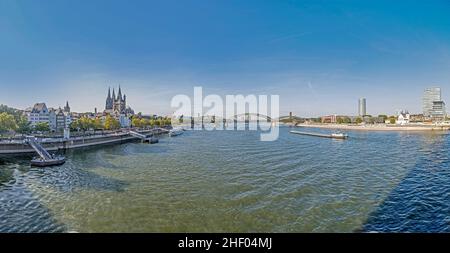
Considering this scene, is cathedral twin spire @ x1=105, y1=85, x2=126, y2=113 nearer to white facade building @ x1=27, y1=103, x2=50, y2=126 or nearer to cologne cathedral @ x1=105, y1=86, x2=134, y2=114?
cologne cathedral @ x1=105, y1=86, x2=134, y2=114

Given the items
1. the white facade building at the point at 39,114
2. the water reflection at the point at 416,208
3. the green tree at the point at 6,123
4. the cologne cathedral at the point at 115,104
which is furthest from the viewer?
the cologne cathedral at the point at 115,104

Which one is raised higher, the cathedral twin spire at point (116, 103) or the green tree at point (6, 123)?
the cathedral twin spire at point (116, 103)

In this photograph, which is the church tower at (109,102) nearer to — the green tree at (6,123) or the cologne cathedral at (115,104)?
the cologne cathedral at (115,104)

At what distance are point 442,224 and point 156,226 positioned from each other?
6.04m

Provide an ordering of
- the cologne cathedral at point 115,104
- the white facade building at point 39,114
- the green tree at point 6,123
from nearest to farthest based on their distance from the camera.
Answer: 1. the green tree at point 6,123
2. the white facade building at point 39,114
3. the cologne cathedral at point 115,104

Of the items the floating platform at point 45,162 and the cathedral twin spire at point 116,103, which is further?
the cathedral twin spire at point 116,103

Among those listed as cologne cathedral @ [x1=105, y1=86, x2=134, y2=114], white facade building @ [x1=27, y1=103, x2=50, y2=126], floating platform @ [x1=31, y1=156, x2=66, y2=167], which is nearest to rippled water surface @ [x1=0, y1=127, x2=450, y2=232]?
floating platform @ [x1=31, y1=156, x2=66, y2=167]

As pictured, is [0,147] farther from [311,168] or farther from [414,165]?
[414,165]

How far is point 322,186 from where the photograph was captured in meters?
8.18

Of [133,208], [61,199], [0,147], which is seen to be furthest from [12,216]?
[0,147]

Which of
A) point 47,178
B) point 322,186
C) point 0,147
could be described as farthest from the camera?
point 0,147

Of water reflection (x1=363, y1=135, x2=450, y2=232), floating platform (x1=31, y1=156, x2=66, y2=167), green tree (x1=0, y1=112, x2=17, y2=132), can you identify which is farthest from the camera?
green tree (x1=0, y1=112, x2=17, y2=132)

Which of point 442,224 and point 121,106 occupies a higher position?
point 121,106

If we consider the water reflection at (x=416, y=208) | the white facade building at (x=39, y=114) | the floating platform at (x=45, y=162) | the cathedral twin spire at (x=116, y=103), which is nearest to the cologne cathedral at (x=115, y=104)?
the cathedral twin spire at (x=116, y=103)
